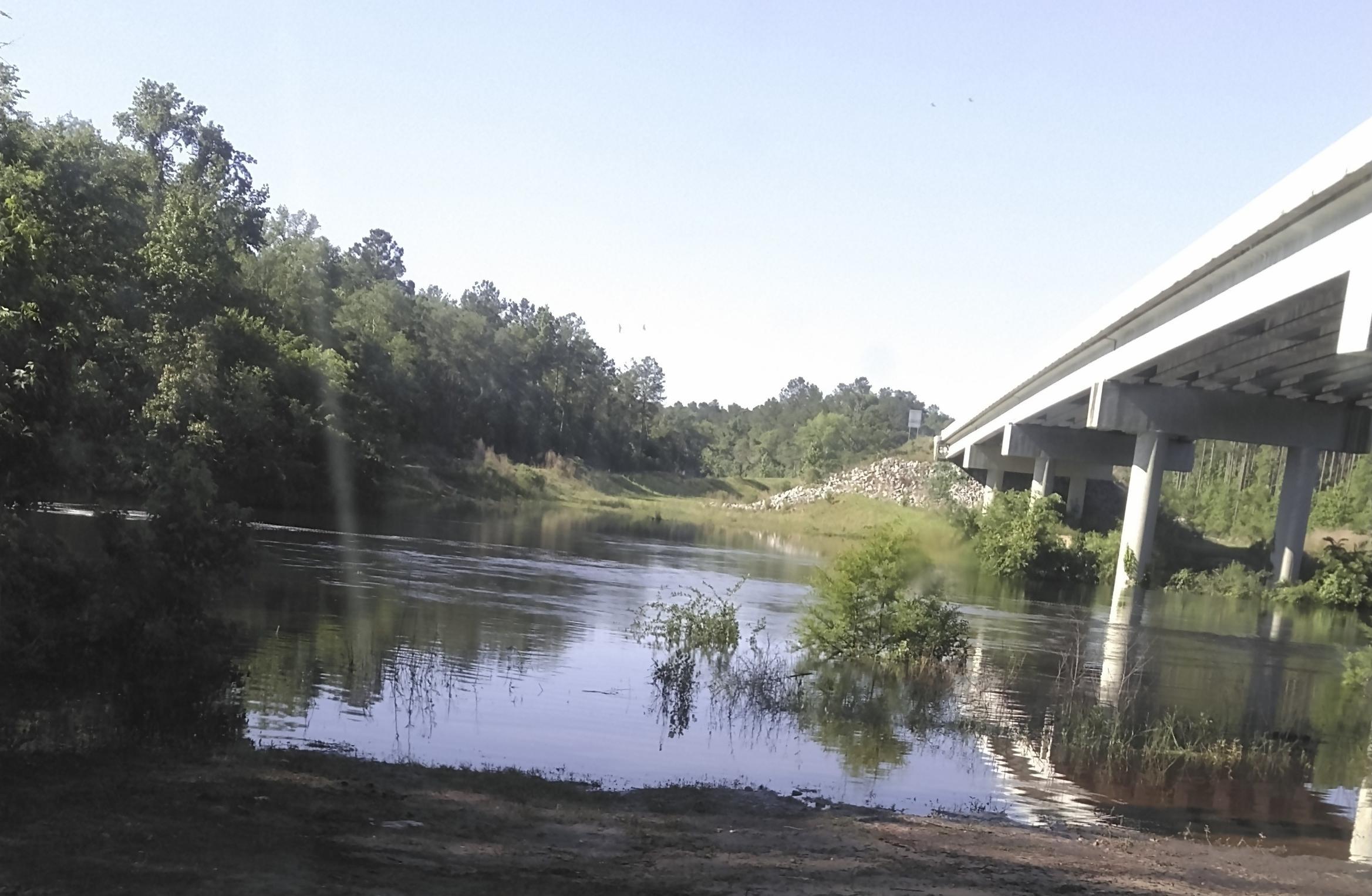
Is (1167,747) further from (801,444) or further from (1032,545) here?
(801,444)

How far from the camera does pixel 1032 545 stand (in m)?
52.8

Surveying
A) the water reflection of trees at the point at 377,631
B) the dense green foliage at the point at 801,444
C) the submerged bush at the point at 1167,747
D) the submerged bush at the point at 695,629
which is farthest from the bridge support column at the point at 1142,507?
the dense green foliage at the point at 801,444

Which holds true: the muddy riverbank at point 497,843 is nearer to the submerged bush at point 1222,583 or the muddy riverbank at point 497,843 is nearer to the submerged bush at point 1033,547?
the submerged bush at point 1033,547

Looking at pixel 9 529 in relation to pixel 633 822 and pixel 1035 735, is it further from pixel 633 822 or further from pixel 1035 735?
pixel 1035 735

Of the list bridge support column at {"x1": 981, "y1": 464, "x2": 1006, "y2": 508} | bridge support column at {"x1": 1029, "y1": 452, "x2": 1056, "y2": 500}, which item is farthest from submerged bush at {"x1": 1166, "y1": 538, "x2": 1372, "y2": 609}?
bridge support column at {"x1": 981, "y1": 464, "x2": 1006, "y2": 508}

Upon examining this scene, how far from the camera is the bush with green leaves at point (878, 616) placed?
23141 mm

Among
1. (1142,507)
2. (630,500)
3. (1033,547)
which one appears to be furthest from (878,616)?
(630,500)

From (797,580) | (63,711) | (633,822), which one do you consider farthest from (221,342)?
(633,822)

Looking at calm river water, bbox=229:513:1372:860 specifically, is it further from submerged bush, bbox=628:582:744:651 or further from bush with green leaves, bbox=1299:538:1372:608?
bush with green leaves, bbox=1299:538:1372:608

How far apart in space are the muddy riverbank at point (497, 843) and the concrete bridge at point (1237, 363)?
57.4 ft

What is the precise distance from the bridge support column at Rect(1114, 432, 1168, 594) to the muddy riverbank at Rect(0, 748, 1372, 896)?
37.8 metres

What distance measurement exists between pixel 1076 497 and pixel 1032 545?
20.8 metres

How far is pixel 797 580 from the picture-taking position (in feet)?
139

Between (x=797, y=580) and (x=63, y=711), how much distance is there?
102 feet
